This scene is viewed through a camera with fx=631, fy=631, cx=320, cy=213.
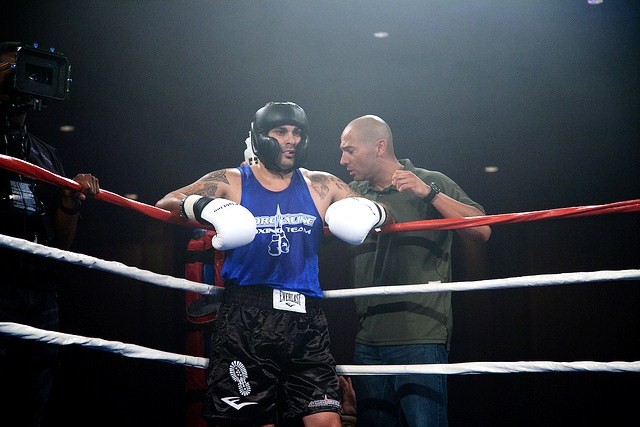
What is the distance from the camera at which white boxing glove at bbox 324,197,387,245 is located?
1.83 m

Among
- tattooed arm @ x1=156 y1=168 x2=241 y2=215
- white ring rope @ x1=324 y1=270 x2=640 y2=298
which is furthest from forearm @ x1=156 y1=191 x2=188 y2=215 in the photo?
white ring rope @ x1=324 y1=270 x2=640 y2=298

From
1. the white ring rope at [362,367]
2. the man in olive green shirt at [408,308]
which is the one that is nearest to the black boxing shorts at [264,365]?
the white ring rope at [362,367]

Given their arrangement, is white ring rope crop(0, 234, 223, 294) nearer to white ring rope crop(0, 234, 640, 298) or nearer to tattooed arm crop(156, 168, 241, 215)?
white ring rope crop(0, 234, 640, 298)

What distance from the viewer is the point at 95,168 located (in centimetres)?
634

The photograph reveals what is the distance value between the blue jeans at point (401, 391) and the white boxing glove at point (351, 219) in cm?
49

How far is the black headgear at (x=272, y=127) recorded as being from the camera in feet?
6.51

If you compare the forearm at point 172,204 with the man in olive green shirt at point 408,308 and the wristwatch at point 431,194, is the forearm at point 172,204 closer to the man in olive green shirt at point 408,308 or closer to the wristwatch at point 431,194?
the man in olive green shirt at point 408,308

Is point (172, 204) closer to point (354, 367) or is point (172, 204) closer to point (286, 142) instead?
point (286, 142)

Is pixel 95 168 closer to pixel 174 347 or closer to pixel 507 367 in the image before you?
pixel 174 347

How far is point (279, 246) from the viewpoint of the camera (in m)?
1.87

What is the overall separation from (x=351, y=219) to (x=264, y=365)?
1.59 ft

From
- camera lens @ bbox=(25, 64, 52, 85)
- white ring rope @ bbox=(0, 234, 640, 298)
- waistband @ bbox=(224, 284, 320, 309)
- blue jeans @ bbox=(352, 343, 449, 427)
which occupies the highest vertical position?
camera lens @ bbox=(25, 64, 52, 85)

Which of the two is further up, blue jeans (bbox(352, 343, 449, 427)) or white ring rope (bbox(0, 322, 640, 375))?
white ring rope (bbox(0, 322, 640, 375))

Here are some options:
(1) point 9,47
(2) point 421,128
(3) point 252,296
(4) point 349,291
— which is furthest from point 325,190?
(2) point 421,128
